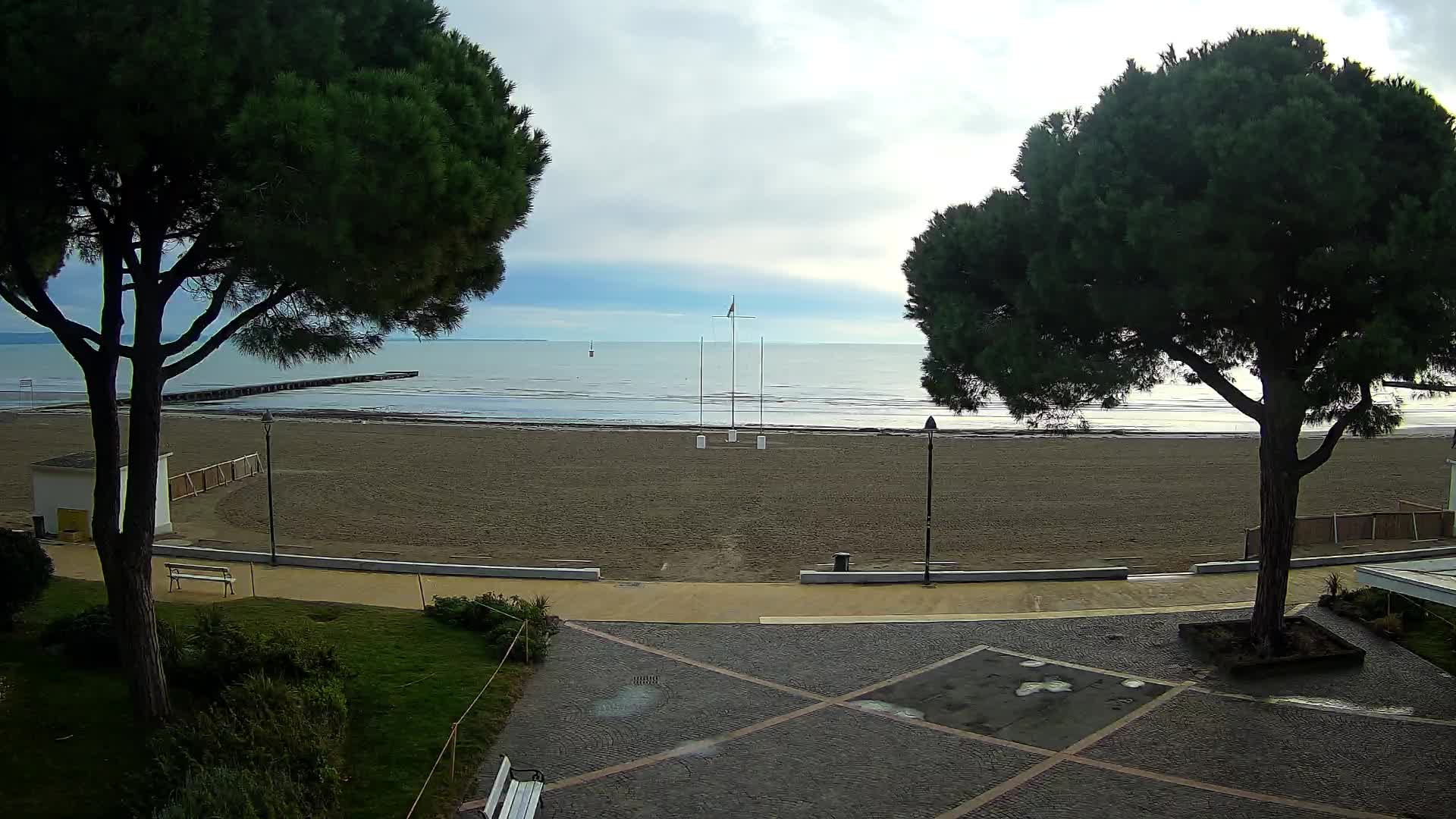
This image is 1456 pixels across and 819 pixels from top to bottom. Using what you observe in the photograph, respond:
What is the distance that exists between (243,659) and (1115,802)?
8.53 m

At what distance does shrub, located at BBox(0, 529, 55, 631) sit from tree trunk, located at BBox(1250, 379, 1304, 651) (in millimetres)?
14872

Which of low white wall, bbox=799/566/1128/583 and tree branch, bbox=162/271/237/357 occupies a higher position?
tree branch, bbox=162/271/237/357

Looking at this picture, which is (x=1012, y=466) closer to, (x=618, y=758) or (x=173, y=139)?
(x=618, y=758)

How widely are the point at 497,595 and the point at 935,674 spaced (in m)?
7.23

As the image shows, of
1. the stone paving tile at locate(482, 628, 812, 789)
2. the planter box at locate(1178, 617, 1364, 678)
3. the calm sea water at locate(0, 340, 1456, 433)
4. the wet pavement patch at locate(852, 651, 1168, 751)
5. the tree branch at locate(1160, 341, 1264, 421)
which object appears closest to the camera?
the stone paving tile at locate(482, 628, 812, 789)

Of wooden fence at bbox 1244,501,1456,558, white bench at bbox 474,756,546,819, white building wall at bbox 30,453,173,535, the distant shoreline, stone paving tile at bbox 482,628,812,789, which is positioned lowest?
stone paving tile at bbox 482,628,812,789

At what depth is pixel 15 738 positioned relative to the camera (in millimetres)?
7750

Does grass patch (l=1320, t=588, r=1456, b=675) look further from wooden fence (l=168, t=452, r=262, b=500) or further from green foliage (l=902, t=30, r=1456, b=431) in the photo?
wooden fence (l=168, t=452, r=262, b=500)

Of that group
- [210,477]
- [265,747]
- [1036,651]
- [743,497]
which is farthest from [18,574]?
[210,477]

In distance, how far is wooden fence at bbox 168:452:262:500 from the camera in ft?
86.1

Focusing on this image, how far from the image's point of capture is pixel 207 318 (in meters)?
8.09

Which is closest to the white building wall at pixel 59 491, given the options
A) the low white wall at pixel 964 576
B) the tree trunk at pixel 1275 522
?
the low white wall at pixel 964 576

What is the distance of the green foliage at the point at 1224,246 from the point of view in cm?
915

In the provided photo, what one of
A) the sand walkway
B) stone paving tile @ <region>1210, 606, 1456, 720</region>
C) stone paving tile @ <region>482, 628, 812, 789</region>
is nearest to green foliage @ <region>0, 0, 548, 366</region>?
stone paving tile @ <region>482, 628, 812, 789</region>
